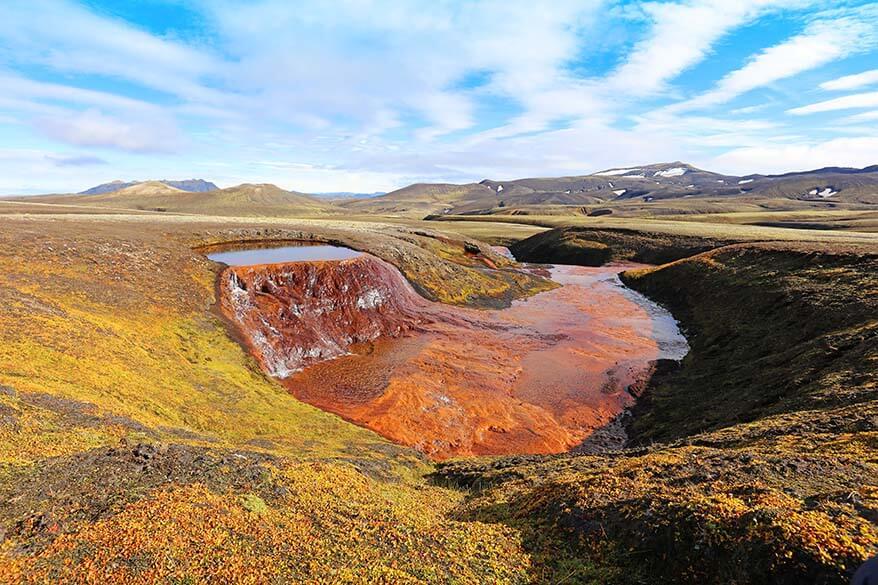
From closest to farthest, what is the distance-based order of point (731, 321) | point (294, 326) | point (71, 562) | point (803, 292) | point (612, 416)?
point (71, 562)
point (612, 416)
point (294, 326)
point (803, 292)
point (731, 321)

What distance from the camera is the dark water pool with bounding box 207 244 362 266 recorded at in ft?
115

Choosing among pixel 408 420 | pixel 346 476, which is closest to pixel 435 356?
pixel 408 420

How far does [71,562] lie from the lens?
644 cm

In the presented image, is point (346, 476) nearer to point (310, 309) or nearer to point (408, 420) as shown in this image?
point (408, 420)

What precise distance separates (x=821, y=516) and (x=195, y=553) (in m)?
9.62

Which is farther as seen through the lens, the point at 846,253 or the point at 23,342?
the point at 846,253

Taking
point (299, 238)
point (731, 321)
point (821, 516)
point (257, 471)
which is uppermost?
point (299, 238)

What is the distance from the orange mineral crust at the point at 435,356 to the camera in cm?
2120

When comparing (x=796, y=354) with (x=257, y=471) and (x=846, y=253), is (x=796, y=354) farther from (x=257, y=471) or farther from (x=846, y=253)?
(x=257, y=471)

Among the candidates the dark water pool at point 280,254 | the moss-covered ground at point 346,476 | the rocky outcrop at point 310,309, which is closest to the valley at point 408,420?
the moss-covered ground at point 346,476

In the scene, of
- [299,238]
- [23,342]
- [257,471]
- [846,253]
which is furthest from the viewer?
[299,238]

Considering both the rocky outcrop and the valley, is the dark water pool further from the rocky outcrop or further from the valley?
the rocky outcrop

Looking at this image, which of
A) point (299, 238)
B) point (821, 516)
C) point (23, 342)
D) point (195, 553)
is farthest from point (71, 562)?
point (299, 238)

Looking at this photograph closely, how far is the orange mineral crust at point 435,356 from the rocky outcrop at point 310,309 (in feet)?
0.31
